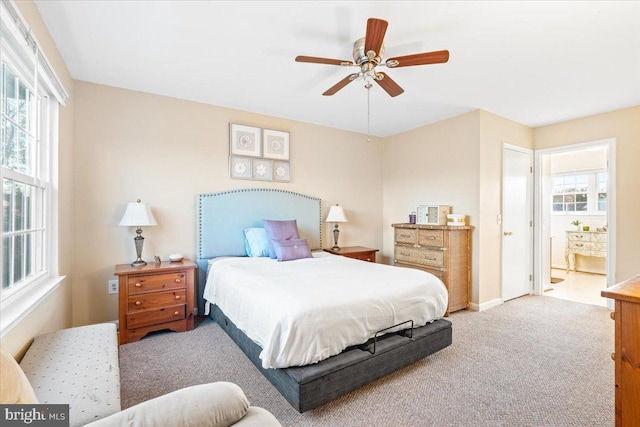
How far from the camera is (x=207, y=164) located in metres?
3.58

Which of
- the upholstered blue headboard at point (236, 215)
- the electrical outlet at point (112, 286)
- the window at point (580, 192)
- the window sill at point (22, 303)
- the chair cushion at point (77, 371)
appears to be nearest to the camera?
the chair cushion at point (77, 371)

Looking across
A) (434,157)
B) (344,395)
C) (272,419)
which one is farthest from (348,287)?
(434,157)

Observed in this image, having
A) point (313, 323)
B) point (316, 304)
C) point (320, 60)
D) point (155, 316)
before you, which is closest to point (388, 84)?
point (320, 60)

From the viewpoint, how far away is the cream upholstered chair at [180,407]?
804mm

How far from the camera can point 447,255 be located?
3.60 metres

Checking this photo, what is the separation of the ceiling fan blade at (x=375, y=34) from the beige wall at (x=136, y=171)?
230 cm

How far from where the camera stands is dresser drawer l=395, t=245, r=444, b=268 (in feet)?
12.1

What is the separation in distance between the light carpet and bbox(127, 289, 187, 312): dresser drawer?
317 millimetres

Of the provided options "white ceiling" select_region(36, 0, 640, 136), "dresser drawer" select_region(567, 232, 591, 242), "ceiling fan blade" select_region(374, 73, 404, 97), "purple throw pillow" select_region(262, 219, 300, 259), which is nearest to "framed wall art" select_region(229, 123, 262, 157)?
"white ceiling" select_region(36, 0, 640, 136)

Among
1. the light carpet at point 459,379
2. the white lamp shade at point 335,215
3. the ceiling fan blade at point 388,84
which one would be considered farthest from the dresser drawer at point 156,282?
the ceiling fan blade at point 388,84

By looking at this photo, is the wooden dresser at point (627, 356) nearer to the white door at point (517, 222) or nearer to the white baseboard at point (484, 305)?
the white baseboard at point (484, 305)

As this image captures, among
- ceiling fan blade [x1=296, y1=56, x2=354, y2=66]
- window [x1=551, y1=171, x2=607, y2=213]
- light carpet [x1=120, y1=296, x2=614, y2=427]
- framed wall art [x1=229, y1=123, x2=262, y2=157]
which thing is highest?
ceiling fan blade [x1=296, y1=56, x2=354, y2=66]

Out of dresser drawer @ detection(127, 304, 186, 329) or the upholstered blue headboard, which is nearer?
dresser drawer @ detection(127, 304, 186, 329)

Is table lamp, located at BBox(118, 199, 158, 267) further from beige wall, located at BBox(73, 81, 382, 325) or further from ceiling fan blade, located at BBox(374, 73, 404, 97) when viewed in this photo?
ceiling fan blade, located at BBox(374, 73, 404, 97)
